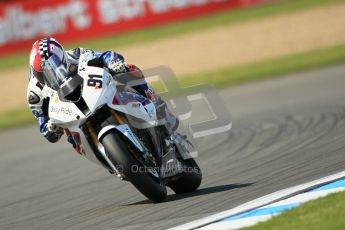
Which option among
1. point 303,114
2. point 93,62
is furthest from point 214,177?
point 303,114

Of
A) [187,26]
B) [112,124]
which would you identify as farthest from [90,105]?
[187,26]

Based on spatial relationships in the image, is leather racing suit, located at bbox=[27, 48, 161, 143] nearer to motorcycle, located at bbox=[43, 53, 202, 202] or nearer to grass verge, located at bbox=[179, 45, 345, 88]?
motorcycle, located at bbox=[43, 53, 202, 202]

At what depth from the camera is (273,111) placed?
14195 millimetres

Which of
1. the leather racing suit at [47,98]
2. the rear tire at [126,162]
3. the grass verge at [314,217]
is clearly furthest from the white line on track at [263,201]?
the leather racing suit at [47,98]

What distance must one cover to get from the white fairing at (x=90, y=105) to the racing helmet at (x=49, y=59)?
122 mm

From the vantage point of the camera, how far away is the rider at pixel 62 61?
7.55m

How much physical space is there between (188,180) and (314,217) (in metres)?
2.51

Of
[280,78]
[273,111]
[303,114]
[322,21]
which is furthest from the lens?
[322,21]

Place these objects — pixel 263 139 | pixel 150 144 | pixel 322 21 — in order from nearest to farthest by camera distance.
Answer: pixel 150 144
pixel 263 139
pixel 322 21

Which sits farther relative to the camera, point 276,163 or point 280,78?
point 280,78

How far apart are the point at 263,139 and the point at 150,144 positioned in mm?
3975

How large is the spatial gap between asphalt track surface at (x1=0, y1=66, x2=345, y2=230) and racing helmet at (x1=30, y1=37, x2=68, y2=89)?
130 centimetres

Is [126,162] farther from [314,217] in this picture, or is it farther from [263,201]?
[314,217]

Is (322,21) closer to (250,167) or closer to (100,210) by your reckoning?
(250,167)
